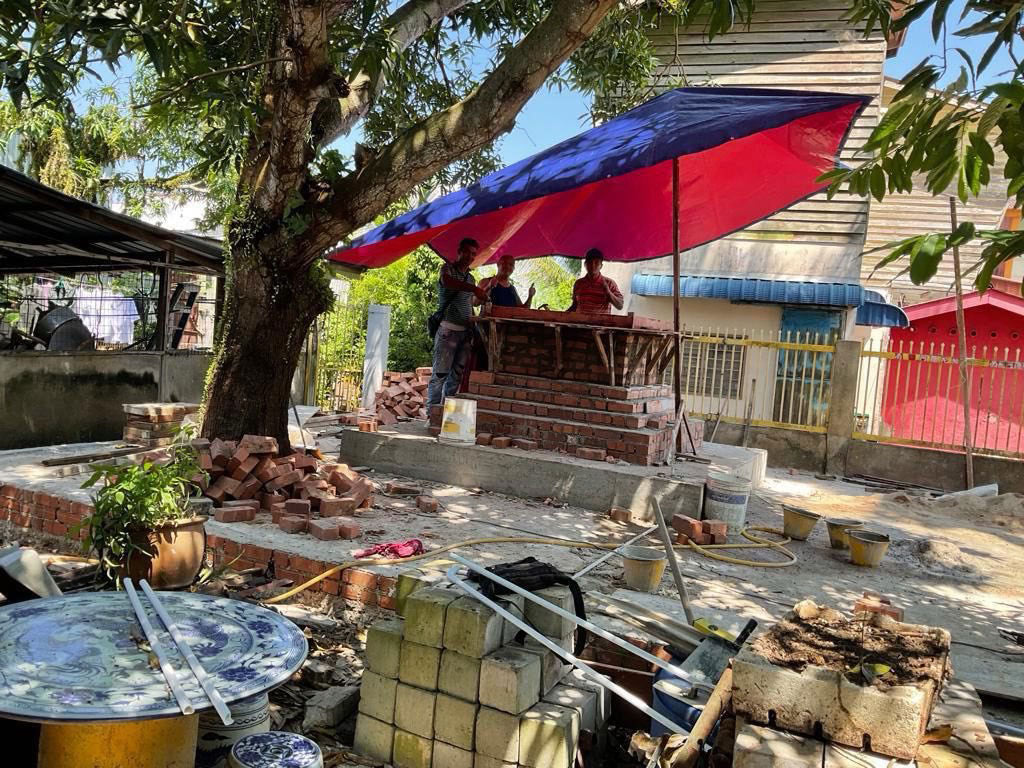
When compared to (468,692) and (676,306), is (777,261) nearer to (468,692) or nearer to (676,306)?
(676,306)

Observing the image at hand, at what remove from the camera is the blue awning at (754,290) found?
42.3 feet

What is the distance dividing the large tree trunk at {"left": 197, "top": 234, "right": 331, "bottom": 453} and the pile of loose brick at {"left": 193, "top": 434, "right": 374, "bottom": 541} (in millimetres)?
403

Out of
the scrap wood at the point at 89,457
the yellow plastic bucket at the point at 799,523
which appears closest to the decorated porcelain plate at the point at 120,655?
the scrap wood at the point at 89,457

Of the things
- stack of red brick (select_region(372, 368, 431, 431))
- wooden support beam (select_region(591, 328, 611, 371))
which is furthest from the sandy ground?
stack of red brick (select_region(372, 368, 431, 431))

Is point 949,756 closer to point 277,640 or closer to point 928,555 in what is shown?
point 277,640

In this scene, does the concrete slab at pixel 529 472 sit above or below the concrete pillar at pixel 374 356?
below

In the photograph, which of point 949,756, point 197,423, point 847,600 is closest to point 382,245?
point 197,423

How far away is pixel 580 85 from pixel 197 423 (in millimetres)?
5524

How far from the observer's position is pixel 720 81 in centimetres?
1488

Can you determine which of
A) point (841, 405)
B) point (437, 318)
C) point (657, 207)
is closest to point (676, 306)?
point (657, 207)

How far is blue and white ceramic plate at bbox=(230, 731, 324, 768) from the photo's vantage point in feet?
8.14

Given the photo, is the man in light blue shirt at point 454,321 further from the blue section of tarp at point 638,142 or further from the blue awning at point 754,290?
the blue awning at point 754,290

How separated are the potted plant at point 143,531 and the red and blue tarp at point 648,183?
3559 mm

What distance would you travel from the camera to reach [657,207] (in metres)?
9.08
